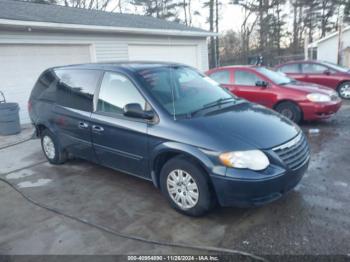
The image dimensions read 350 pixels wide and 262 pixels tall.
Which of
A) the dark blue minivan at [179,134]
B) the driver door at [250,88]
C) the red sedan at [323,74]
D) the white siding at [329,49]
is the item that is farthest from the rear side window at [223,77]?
the white siding at [329,49]

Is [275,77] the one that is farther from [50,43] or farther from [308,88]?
[50,43]

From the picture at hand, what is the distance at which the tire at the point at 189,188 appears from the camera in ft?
10.4

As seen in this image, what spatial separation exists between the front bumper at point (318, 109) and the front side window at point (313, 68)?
446 centimetres

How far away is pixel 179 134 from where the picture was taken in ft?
10.8

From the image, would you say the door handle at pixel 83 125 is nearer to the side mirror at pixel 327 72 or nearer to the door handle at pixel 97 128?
the door handle at pixel 97 128

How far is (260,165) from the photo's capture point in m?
2.97

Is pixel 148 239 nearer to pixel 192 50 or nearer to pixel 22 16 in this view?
pixel 22 16

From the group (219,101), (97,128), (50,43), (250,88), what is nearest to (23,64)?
(50,43)

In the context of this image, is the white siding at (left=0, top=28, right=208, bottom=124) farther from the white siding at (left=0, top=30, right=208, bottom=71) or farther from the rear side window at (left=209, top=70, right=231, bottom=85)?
the rear side window at (left=209, top=70, right=231, bottom=85)

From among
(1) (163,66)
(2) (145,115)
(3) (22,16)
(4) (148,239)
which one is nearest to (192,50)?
(3) (22,16)

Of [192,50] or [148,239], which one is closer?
[148,239]

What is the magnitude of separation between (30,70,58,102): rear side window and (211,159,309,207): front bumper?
11.0 feet

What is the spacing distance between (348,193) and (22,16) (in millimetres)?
8956

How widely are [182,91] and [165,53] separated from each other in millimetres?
9549
